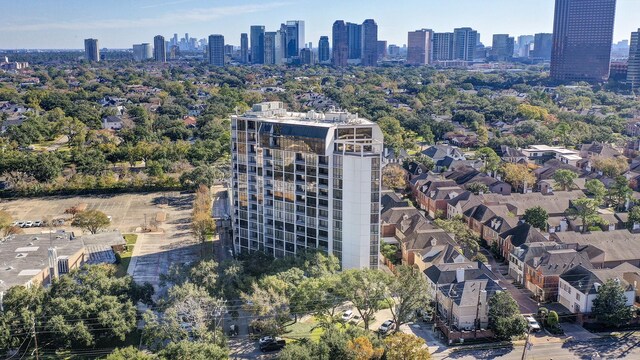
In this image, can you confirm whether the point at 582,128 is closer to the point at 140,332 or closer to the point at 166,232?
the point at 166,232

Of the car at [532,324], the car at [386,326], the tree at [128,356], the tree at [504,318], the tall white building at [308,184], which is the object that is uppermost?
the tall white building at [308,184]

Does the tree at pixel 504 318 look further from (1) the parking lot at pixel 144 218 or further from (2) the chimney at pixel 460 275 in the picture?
(1) the parking lot at pixel 144 218

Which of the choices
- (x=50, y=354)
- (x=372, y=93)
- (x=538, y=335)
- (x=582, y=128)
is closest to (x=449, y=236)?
(x=538, y=335)

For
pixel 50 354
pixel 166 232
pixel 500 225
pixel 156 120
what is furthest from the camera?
pixel 156 120

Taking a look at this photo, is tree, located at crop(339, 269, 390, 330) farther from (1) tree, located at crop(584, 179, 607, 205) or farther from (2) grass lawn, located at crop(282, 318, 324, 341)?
(1) tree, located at crop(584, 179, 607, 205)

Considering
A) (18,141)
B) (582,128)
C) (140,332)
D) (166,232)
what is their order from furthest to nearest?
(582,128)
(18,141)
(166,232)
(140,332)

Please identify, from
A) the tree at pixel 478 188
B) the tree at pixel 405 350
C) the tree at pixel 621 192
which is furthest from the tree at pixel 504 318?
the tree at pixel 621 192

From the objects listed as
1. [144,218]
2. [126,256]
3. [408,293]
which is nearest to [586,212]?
[408,293]
